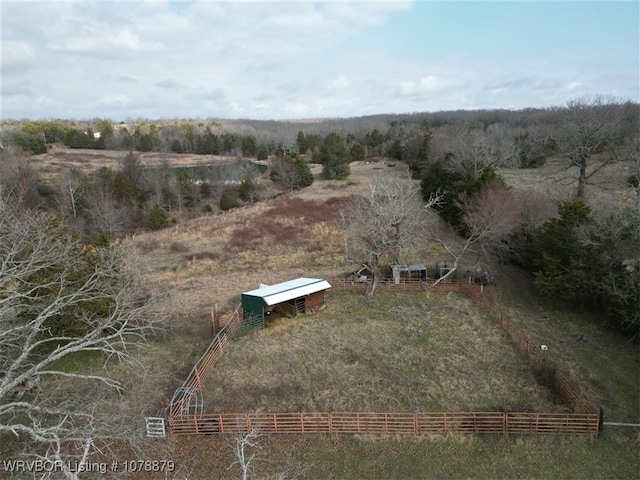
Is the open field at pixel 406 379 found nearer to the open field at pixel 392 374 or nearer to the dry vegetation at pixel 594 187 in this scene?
the open field at pixel 392 374

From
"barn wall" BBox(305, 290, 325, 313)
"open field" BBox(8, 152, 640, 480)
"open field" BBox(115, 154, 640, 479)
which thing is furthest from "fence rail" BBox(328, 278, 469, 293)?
"barn wall" BBox(305, 290, 325, 313)

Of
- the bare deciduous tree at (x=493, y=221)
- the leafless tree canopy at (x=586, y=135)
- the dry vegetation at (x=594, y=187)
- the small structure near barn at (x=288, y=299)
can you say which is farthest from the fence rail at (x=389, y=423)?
the leafless tree canopy at (x=586, y=135)

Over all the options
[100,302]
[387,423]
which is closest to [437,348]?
[387,423]

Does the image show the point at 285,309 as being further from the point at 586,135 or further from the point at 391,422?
the point at 586,135

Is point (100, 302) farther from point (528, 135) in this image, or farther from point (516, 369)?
point (528, 135)

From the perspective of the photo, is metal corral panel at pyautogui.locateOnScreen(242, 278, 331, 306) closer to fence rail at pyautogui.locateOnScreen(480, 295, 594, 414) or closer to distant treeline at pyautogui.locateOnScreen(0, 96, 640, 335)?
distant treeline at pyautogui.locateOnScreen(0, 96, 640, 335)

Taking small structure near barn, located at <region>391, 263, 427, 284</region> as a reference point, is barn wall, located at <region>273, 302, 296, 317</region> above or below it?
below
